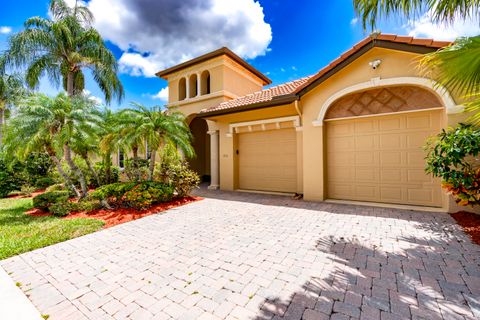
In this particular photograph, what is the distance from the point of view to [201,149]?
17625 mm

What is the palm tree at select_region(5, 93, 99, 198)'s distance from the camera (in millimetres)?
6977

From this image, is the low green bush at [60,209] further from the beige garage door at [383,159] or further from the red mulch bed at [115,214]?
the beige garage door at [383,159]

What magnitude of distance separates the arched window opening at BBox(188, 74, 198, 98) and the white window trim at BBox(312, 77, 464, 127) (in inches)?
371

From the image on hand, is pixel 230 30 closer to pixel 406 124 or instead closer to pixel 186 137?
pixel 186 137

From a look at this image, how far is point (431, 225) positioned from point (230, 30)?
38.7 feet

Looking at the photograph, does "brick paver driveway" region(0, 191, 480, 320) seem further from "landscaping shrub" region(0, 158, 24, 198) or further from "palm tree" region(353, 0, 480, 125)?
"landscaping shrub" region(0, 158, 24, 198)

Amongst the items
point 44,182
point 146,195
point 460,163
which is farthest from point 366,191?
point 44,182

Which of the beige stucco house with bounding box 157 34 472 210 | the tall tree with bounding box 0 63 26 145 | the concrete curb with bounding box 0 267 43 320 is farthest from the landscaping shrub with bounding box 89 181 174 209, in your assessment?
the tall tree with bounding box 0 63 26 145

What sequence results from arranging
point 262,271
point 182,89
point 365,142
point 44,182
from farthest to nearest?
point 182,89, point 44,182, point 365,142, point 262,271

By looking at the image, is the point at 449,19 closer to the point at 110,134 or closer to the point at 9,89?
the point at 110,134

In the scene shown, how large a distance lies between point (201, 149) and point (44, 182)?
10234 mm

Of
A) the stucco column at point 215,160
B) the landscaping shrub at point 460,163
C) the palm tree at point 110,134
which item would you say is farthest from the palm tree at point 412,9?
the stucco column at point 215,160

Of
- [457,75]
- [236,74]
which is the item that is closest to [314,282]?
[457,75]

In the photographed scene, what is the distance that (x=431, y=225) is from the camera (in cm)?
558
